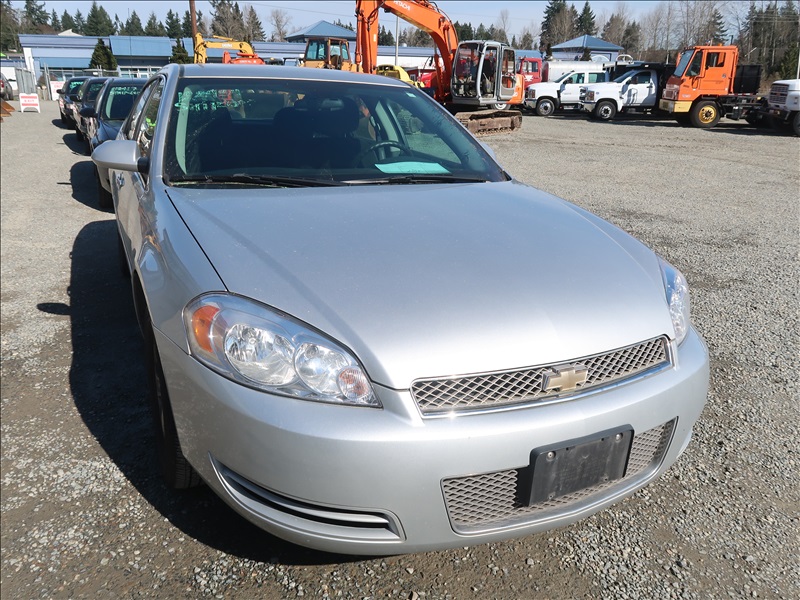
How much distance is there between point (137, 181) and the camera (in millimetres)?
3039

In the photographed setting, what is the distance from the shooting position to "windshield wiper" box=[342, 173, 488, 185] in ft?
9.21

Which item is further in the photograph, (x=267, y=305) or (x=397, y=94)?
(x=397, y=94)

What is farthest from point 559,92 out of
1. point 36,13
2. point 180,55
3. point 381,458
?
point 36,13

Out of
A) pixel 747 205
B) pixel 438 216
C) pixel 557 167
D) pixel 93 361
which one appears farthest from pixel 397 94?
pixel 557 167

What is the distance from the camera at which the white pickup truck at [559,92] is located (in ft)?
85.7

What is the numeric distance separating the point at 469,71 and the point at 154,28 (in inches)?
4128

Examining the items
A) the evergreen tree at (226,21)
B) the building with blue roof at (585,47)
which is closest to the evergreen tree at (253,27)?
the evergreen tree at (226,21)

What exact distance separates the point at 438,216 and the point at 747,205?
778 centimetres

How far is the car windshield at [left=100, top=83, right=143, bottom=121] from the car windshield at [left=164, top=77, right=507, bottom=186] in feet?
23.6

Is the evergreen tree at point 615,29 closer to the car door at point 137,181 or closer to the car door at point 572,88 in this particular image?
the car door at point 572,88

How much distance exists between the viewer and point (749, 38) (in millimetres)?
53438

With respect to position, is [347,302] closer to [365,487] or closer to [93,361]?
[365,487]

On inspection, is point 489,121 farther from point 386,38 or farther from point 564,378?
point 386,38

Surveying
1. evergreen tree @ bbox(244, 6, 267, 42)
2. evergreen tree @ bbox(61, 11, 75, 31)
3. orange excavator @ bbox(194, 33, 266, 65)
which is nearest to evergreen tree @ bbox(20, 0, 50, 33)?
evergreen tree @ bbox(61, 11, 75, 31)
